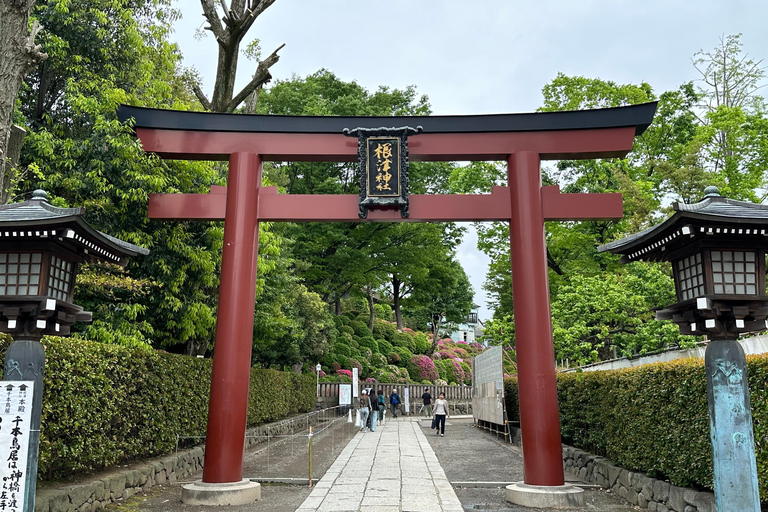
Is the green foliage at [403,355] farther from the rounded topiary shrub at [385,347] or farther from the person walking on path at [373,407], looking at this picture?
the person walking on path at [373,407]

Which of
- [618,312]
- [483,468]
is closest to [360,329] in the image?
[618,312]

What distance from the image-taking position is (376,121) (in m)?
9.62

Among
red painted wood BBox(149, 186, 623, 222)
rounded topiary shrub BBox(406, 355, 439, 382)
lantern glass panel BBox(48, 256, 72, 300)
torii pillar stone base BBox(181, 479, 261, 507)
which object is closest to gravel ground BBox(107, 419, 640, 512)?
torii pillar stone base BBox(181, 479, 261, 507)

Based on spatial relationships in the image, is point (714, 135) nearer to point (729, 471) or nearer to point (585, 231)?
point (585, 231)

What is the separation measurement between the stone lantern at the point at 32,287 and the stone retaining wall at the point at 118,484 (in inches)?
47.1

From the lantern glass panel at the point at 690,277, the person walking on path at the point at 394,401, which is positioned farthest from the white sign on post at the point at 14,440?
the person walking on path at the point at 394,401

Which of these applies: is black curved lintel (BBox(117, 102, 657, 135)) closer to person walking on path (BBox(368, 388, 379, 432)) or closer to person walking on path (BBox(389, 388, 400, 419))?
person walking on path (BBox(368, 388, 379, 432))

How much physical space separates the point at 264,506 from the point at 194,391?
4.51 metres

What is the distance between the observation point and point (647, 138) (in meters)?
22.7

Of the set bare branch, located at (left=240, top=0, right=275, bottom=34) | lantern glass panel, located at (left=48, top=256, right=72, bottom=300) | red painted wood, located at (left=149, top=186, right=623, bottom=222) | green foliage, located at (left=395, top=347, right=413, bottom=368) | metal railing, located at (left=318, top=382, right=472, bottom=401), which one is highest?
bare branch, located at (left=240, top=0, right=275, bottom=34)

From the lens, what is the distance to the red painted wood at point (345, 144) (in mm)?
9398

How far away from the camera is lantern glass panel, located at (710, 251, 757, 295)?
5.56 m

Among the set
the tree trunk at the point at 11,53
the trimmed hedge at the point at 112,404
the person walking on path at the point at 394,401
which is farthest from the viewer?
the person walking on path at the point at 394,401

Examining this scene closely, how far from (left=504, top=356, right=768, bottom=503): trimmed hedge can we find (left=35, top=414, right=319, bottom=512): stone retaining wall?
24.0 feet
